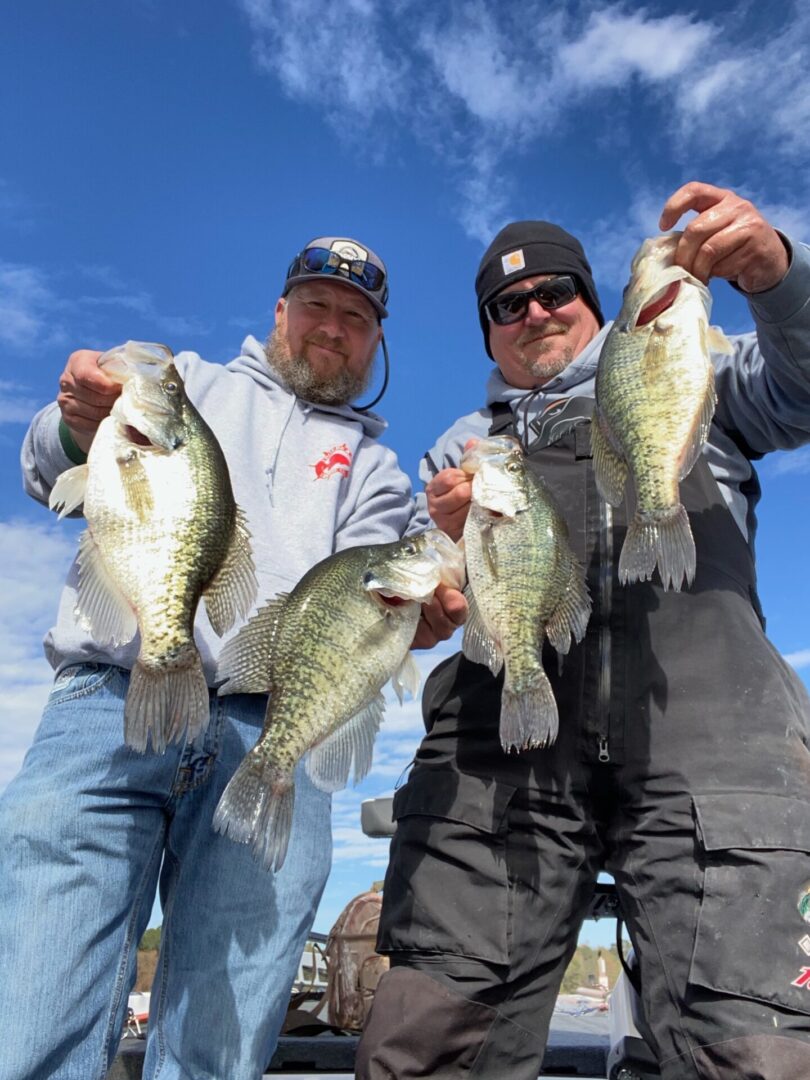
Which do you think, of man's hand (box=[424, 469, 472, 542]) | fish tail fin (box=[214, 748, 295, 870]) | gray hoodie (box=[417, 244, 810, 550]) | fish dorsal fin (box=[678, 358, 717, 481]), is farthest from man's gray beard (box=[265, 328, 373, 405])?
fish tail fin (box=[214, 748, 295, 870])

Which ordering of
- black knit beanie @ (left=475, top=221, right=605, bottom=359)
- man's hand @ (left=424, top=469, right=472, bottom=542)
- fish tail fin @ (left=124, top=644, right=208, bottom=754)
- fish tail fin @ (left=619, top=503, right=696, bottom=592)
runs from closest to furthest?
fish tail fin @ (left=124, top=644, right=208, bottom=754), fish tail fin @ (left=619, top=503, right=696, bottom=592), man's hand @ (left=424, top=469, right=472, bottom=542), black knit beanie @ (left=475, top=221, right=605, bottom=359)

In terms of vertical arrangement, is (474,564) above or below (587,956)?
above

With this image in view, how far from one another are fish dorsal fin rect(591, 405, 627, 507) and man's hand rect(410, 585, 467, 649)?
64 cm

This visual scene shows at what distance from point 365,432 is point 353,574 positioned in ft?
6.35

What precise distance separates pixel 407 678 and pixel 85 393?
1.49 metres

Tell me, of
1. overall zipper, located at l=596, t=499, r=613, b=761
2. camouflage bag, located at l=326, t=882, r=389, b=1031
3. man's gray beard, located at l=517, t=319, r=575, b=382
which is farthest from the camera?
camouflage bag, located at l=326, t=882, r=389, b=1031

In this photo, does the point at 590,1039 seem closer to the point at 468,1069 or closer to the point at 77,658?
the point at 468,1069

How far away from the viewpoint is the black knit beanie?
190 inches

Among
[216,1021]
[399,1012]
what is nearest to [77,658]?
[216,1021]

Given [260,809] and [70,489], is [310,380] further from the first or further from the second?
[260,809]

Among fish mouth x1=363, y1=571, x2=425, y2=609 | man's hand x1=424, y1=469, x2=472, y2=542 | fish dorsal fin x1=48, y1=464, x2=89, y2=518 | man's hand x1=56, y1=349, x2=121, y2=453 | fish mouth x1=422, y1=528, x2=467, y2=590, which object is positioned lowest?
fish mouth x1=363, y1=571, x2=425, y2=609

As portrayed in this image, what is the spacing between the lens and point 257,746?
2.73 metres

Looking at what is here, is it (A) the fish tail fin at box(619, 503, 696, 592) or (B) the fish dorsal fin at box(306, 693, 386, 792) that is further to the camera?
(B) the fish dorsal fin at box(306, 693, 386, 792)

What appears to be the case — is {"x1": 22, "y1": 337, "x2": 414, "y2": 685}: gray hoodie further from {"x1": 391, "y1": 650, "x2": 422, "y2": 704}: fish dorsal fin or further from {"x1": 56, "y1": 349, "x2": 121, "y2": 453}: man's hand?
{"x1": 391, "y1": 650, "x2": 422, "y2": 704}: fish dorsal fin
